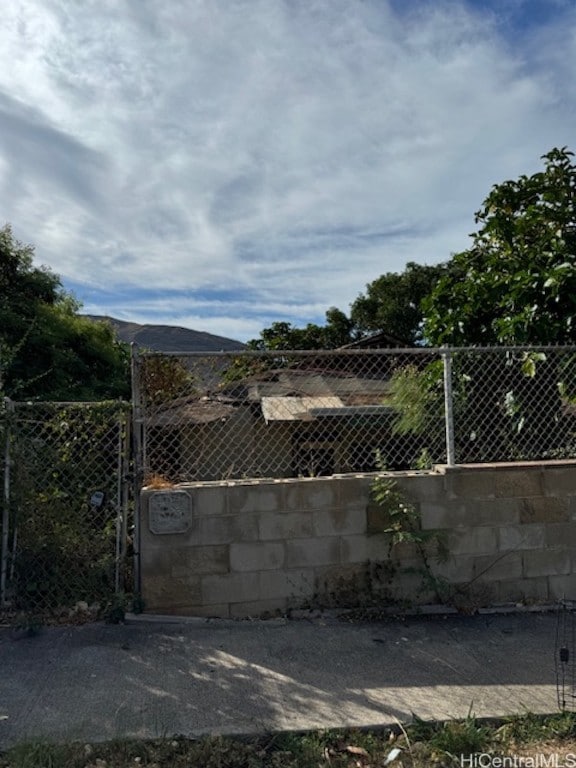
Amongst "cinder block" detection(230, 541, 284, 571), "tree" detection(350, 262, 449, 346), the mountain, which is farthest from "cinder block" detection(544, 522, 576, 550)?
"tree" detection(350, 262, 449, 346)

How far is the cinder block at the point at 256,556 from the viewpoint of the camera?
12.8 feet

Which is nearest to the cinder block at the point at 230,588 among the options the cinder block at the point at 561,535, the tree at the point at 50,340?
the cinder block at the point at 561,535

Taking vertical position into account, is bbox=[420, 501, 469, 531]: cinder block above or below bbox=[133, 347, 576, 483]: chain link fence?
below

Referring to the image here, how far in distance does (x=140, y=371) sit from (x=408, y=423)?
2.17 metres

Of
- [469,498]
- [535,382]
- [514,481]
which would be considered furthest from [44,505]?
[535,382]

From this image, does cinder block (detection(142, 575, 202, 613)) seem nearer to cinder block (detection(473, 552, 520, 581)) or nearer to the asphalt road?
the asphalt road

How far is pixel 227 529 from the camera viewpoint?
3889 mm

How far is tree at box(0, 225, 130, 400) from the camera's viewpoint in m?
8.28

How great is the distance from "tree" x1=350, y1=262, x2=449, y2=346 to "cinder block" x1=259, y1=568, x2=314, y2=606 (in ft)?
56.2

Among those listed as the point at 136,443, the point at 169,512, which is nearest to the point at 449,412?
the point at 169,512

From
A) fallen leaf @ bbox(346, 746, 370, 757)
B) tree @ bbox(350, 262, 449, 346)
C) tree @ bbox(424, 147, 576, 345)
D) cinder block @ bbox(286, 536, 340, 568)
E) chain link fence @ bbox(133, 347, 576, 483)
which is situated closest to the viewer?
fallen leaf @ bbox(346, 746, 370, 757)

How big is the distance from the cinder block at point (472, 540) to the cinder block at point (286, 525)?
3.49 feet

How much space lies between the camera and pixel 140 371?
3949mm

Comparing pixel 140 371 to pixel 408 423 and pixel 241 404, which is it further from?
pixel 408 423
